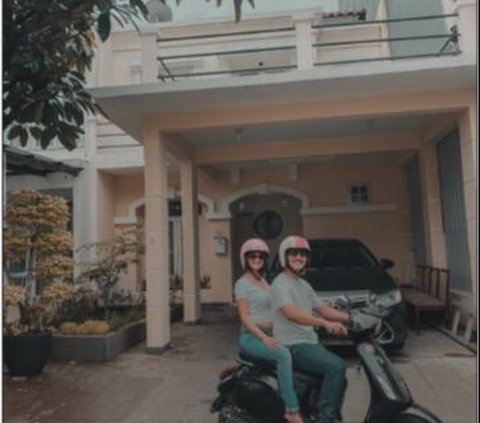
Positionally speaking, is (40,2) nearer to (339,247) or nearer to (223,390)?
(223,390)

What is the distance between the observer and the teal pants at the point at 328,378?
142 inches

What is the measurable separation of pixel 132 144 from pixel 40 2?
26.3 feet

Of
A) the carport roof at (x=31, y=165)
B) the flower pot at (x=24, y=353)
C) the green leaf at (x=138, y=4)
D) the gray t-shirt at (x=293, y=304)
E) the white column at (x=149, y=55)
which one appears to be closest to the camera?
the gray t-shirt at (x=293, y=304)

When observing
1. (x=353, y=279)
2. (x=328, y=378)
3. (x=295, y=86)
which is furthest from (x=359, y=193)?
(x=328, y=378)

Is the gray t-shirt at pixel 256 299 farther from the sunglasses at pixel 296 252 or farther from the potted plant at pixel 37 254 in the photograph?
the potted plant at pixel 37 254

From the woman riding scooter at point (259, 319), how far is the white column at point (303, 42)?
4279 mm

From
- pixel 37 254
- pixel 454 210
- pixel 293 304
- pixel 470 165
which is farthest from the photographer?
pixel 454 210

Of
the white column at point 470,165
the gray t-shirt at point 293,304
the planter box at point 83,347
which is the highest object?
the white column at point 470,165

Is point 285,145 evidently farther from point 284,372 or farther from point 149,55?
point 284,372

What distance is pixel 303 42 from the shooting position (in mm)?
7688

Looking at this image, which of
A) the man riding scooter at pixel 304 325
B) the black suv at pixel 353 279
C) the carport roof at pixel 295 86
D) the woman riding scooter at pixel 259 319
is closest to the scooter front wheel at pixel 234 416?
the woman riding scooter at pixel 259 319

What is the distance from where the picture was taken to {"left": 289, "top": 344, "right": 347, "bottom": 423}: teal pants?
3.62 m

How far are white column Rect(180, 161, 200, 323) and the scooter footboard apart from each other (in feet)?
25.0

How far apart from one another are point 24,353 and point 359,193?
8702mm
